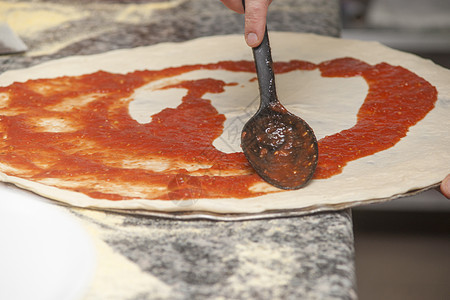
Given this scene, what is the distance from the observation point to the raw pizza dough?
1019 millimetres

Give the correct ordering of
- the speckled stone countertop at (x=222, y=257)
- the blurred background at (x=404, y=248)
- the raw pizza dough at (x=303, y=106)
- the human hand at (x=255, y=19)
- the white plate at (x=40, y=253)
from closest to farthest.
Answer: 1. the white plate at (x=40, y=253)
2. the speckled stone countertop at (x=222, y=257)
3. the raw pizza dough at (x=303, y=106)
4. the human hand at (x=255, y=19)
5. the blurred background at (x=404, y=248)

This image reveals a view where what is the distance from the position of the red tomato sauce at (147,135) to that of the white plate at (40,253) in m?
0.38

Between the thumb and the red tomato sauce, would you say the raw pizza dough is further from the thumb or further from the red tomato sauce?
the thumb

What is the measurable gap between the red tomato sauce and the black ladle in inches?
1.6

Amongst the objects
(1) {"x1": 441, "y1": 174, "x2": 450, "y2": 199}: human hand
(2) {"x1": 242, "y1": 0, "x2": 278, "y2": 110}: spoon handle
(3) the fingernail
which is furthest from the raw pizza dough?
(3) the fingernail

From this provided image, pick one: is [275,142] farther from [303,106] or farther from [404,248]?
[404,248]

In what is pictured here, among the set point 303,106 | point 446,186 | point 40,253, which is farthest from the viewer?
point 303,106

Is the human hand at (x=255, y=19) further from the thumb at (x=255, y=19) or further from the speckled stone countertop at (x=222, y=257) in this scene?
the speckled stone countertop at (x=222, y=257)

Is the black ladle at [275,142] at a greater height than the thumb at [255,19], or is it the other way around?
the thumb at [255,19]

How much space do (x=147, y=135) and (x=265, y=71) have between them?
1.11 ft

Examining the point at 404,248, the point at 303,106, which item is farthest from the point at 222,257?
the point at 404,248

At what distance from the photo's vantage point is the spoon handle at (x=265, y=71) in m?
1.21

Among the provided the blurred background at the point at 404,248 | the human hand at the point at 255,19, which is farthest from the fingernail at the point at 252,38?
the blurred background at the point at 404,248

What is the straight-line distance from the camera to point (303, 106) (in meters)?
1.56
